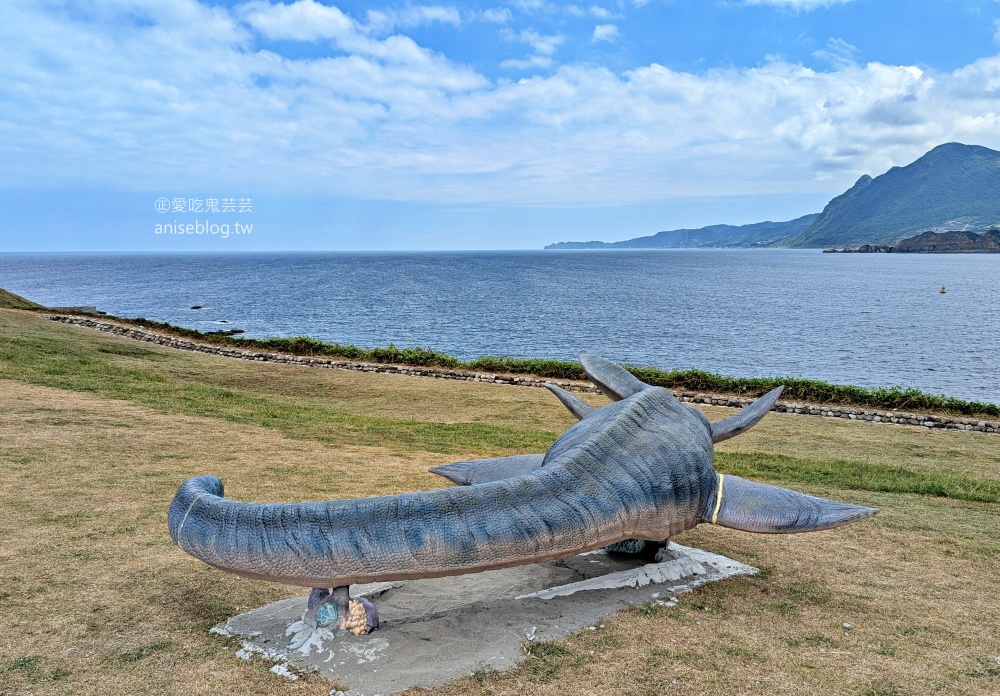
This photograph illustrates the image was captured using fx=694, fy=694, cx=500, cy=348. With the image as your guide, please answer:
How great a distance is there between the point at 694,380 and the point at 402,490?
62.5ft

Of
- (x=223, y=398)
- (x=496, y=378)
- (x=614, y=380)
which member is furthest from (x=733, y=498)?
(x=496, y=378)

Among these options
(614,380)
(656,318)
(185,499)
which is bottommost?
(656,318)

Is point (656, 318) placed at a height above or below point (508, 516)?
below

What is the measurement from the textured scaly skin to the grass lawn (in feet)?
3.22

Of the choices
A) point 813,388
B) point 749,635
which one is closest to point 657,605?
point 749,635

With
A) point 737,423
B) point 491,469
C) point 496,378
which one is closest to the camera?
point 491,469

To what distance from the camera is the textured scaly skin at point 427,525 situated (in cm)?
516

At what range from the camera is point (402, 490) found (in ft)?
36.4

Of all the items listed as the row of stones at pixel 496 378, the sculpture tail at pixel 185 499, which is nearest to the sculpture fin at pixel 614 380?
the row of stones at pixel 496 378

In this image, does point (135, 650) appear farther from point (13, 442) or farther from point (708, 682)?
point (13, 442)

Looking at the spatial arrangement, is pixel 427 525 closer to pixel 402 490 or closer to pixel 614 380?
pixel 614 380

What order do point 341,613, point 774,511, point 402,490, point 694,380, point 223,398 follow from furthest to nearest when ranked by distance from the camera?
point 694,380
point 223,398
point 402,490
point 774,511
point 341,613

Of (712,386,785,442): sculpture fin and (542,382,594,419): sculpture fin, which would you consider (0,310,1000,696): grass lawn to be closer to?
(712,386,785,442): sculpture fin

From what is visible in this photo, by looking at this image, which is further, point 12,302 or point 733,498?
point 12,302
